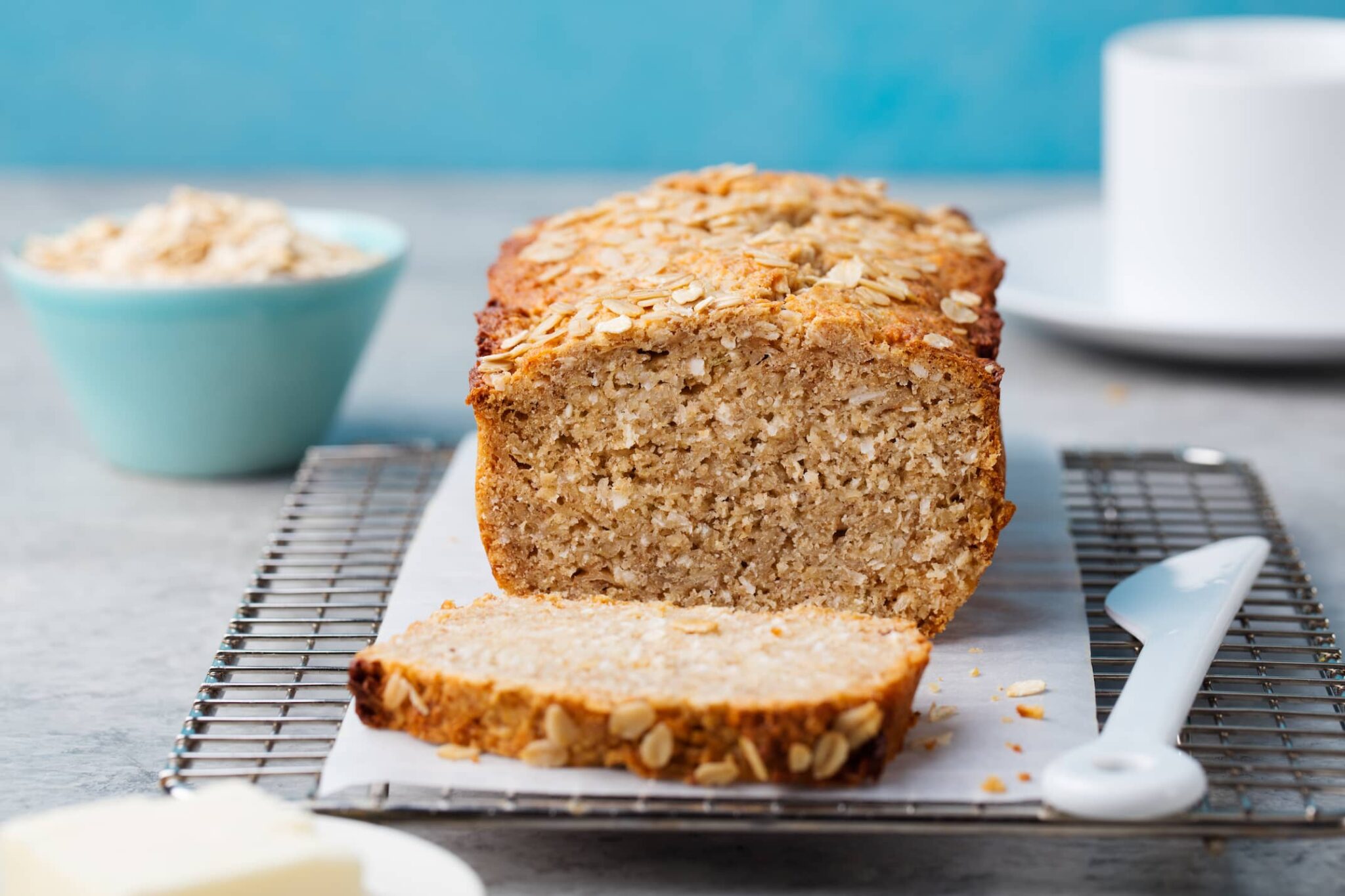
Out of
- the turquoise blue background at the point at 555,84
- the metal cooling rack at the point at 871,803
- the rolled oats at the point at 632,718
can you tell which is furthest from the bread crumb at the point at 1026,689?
the turquoise blue background at the point at 555,84

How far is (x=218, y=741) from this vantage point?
212 centimetres

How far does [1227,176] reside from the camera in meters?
3.91

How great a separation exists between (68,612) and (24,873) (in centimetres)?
132

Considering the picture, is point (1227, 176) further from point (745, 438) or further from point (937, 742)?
point (937, 742)

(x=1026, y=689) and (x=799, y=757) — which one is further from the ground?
(x=799, y=757)

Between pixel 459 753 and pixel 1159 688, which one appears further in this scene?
pixel 1159 688

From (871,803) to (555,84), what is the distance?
16.6 feet

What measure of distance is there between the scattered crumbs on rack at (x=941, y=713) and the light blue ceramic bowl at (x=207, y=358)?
1.79m

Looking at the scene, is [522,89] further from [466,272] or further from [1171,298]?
[1171,298]

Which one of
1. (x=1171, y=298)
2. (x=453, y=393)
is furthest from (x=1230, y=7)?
(x=453, y=393)

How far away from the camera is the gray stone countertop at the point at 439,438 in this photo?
1962mm

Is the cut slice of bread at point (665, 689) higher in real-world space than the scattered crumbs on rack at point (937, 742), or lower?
higher

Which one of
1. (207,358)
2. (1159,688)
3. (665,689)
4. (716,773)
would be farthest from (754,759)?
(207,358)

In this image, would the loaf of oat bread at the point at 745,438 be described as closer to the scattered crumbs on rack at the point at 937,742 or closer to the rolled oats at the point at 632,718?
the scattered crumbs on rack at the point at 937,742
